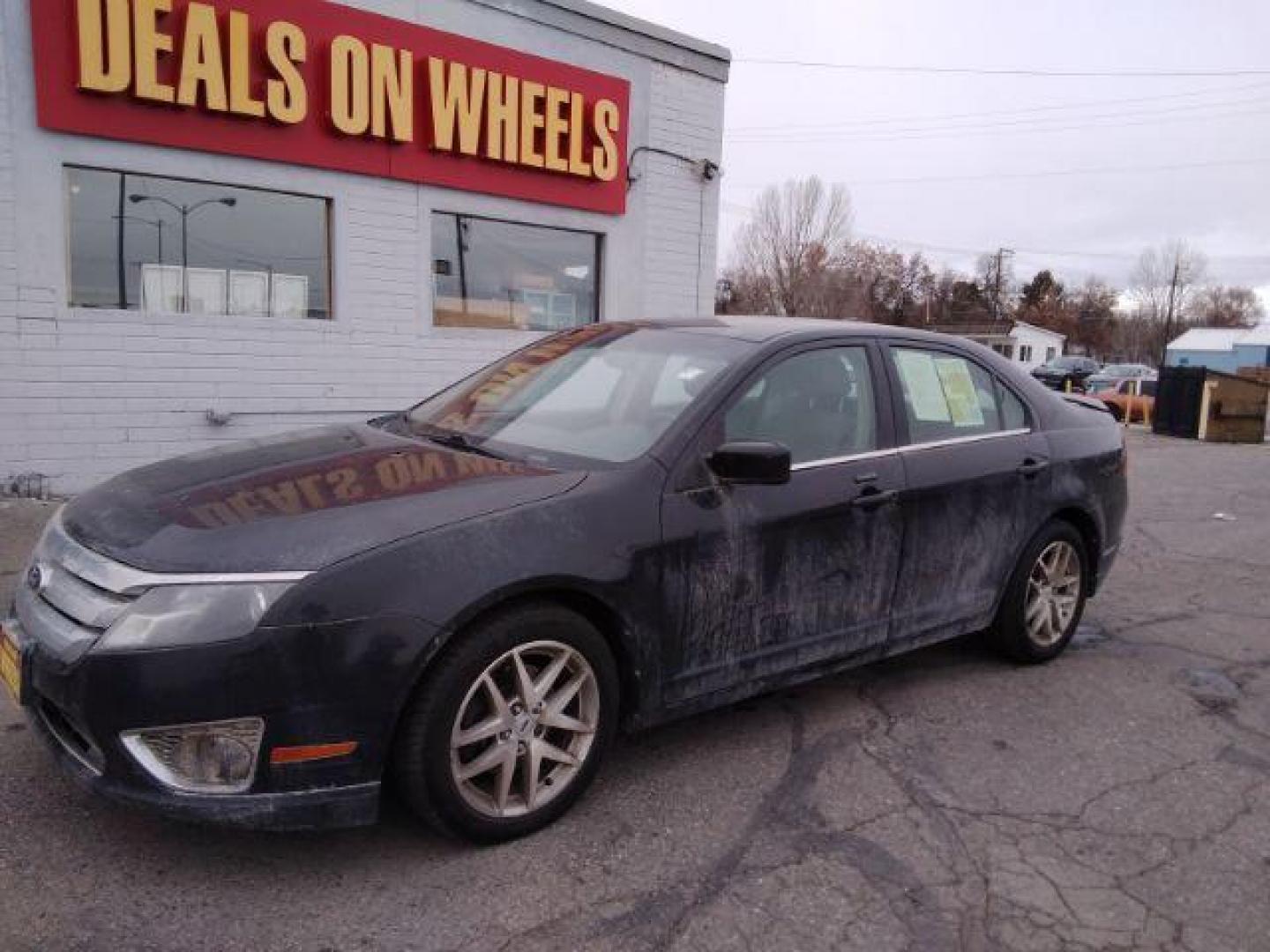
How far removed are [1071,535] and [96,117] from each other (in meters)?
6.95

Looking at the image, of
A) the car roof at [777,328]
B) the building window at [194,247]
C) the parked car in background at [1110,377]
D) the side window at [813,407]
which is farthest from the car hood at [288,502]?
the parked car in background at [1110,377]

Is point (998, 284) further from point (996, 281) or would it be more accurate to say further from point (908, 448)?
point (908, 448)

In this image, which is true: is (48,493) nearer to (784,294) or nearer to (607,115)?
(607,115)

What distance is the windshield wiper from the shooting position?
331cm

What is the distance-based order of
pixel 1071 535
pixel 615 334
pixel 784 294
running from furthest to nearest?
pixel 784 294 < pixel 1071 535 < pixel 615 334

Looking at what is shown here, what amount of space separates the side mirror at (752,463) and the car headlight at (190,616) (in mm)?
1410

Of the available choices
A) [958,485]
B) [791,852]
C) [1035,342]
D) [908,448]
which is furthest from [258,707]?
[1035,342]

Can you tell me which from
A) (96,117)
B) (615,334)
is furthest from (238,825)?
(96,117)

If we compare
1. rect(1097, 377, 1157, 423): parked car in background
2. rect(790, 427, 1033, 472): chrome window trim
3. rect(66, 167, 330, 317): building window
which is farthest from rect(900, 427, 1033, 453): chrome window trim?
rect(1097, 377, 1157, 423): parked car in background

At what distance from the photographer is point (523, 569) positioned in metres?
2.71

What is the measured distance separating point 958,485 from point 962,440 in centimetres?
25

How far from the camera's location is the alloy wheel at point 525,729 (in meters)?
2.73

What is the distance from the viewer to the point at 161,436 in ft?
24.8

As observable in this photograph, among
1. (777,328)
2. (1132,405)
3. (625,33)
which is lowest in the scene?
(1132,405)
